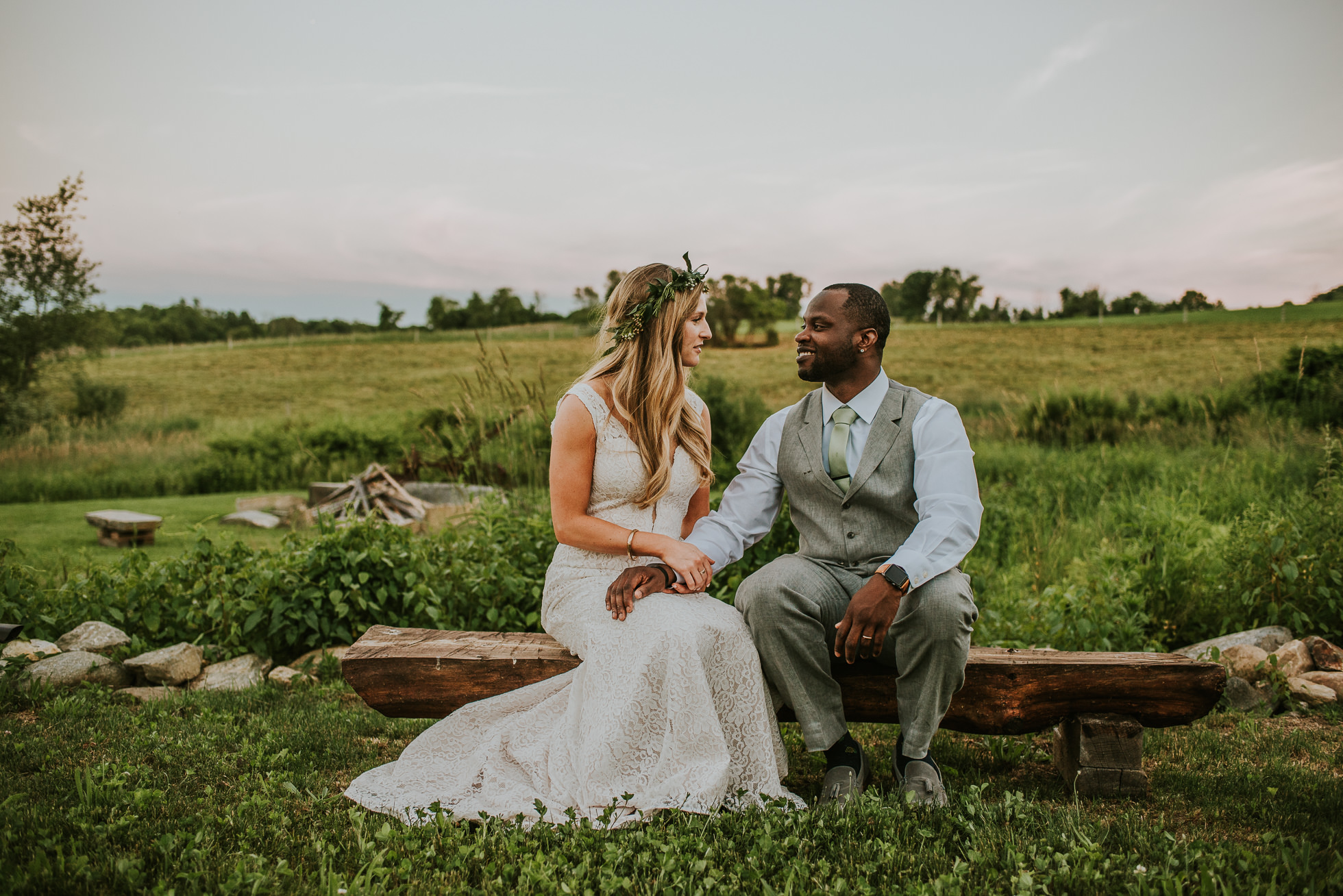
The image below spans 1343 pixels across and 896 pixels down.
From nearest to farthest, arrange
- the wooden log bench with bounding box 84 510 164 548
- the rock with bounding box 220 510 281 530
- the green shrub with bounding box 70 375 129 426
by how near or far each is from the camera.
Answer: the wooden log bench with bounding box 84 510 164 548, the rock with bounding box 220 510 281 530, the green shrub with bounding box 70 375 129 426

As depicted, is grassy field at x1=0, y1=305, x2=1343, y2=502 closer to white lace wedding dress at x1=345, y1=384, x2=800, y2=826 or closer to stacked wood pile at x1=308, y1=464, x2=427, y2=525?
stacked wood pile at x1=308, y1=464, x2=427, y2=525

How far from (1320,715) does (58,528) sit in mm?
10768

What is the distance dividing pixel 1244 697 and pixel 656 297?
11.4ft

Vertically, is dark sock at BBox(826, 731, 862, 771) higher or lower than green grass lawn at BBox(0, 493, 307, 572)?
higher

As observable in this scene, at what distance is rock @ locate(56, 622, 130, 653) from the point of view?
174 inches

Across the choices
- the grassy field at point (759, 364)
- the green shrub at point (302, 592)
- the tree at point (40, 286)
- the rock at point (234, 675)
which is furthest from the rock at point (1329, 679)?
the tree at point (40, 286)

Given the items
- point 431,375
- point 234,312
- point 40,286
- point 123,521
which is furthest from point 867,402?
point 234,312

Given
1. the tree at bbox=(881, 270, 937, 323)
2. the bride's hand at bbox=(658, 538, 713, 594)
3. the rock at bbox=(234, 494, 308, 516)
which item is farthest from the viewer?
the tree at bbox=(881, 270, 937, 323)

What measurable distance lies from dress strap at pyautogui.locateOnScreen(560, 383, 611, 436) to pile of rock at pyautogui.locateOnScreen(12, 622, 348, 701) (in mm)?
2202

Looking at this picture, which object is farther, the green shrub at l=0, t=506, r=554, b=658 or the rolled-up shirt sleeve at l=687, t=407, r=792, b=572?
the green shrub at l=0, t=506, r=554, b=658

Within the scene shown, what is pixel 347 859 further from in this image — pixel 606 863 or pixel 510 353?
pixel 510 353

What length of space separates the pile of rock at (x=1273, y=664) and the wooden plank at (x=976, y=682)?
1.11m

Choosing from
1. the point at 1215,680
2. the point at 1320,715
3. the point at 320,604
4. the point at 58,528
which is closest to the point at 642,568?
the point at 1215,680

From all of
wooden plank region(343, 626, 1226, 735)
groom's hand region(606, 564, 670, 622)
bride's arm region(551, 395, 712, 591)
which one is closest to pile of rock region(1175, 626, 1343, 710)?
wooden plank region(343, 626, 1226, 735)
